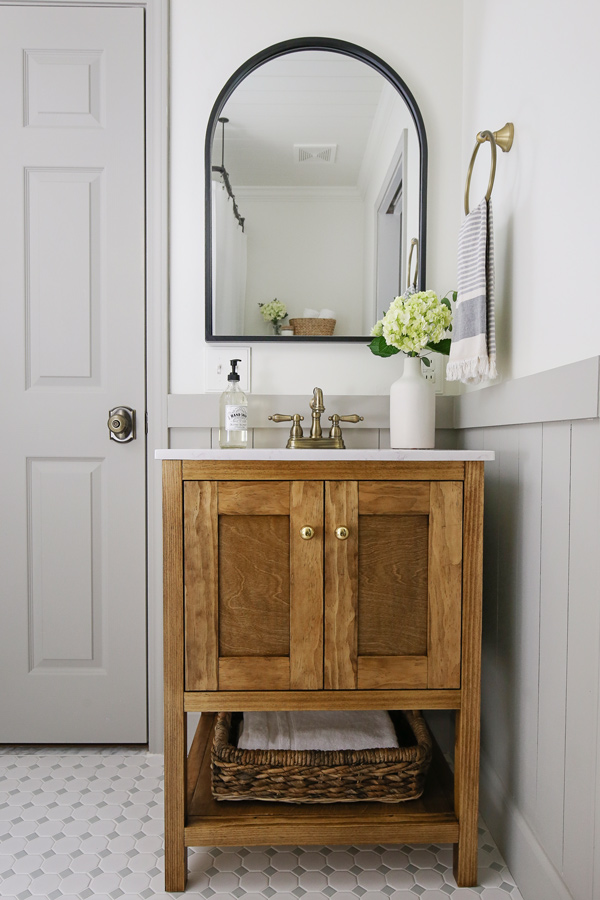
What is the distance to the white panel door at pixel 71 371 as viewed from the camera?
5.57 feet

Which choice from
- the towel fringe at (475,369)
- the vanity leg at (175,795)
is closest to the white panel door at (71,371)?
the vanity leg at (175,795)

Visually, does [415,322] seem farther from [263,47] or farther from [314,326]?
[263,47]

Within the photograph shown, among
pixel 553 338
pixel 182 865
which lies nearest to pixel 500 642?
pixel 553 338

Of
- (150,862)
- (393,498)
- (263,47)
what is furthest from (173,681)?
(263,47)

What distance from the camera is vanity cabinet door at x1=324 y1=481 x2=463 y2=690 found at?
1170mm

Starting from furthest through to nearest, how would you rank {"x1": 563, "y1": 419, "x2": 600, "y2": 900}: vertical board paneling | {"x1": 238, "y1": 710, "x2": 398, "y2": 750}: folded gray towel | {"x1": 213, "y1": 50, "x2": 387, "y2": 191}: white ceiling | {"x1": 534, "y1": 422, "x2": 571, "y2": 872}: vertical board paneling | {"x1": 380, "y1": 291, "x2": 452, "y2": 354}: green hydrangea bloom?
{"x1": 213, "y1": 50, "x2": 387, "y2": 191}: white ceiling < {"x1": 380, "y1": 291, "x2": 452, "y2": 354}: green hydrangea bloom < {"x1": 238, "y1": 710, "x2": 398, "y2": 750}: folded gray towel < {"x1": 534, "y1": 422, "x2": 571, "y2": 872}: vertical board paneling < {"x1": 563, "y1": 419, "x2": 600, "y2": 900}: vertical board paneling

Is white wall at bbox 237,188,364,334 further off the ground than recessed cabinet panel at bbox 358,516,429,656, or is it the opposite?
white wall at bbox 237,188,364,334

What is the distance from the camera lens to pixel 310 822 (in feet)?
3.92

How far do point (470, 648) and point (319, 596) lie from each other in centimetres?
31

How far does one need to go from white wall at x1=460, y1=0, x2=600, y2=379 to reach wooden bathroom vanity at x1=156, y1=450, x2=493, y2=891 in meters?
0.29

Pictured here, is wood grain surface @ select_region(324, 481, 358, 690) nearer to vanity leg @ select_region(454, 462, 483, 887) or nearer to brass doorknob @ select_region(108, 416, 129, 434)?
vanity leg @ select_region(454, 462, 483, 887)

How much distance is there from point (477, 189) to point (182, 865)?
64.6 inches

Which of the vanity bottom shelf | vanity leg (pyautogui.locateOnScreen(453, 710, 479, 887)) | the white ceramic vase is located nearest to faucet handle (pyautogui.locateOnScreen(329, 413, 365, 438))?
the white ceramic vase

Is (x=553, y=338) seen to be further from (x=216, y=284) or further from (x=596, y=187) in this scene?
(x=216, y=284)
